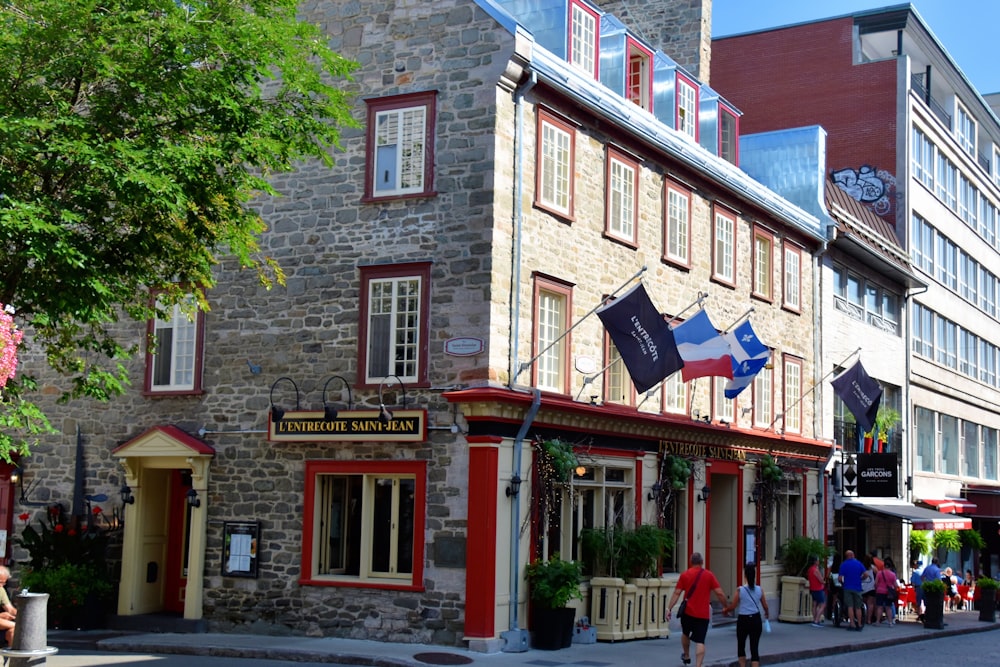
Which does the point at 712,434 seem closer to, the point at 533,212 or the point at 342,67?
the point at 533,212

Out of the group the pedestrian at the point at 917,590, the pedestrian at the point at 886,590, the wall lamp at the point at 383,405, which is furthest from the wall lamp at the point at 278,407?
the pedestrian at the point at 917,590

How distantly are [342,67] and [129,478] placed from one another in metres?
8.60

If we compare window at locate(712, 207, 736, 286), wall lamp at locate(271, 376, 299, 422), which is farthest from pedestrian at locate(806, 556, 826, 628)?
wall lamp at locate(271, 376, 299, 422)

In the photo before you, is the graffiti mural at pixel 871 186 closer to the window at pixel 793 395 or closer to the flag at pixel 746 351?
the window at pixel 793 395

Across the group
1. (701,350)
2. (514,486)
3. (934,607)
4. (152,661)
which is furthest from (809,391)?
(152,661)

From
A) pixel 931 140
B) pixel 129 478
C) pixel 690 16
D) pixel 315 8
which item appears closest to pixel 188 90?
pixel 315 8

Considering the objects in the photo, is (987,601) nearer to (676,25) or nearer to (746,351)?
(746,351)

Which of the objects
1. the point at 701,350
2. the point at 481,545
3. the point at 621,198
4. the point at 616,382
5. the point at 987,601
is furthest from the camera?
the point at 987,601

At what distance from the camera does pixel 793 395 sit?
29500 mm

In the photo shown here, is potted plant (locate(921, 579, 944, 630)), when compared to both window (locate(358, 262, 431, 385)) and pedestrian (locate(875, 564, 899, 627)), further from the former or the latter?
window (locate(358, 262, 431, 385))

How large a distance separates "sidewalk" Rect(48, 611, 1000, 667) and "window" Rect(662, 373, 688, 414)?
162 inches

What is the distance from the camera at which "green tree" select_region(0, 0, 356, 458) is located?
566 inches

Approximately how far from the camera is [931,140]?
4172 centimetres

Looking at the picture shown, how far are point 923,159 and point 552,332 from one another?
973 inches
